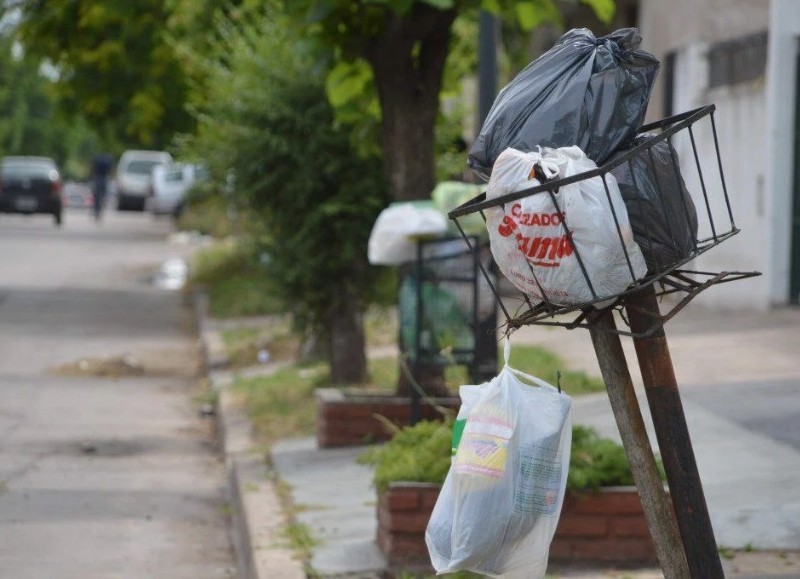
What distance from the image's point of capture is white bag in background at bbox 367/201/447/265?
27.9 feet

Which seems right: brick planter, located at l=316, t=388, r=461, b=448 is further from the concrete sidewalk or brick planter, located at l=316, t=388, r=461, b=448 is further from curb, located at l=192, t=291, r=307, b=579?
curb, located at l=192, t=291, r=307, b=579

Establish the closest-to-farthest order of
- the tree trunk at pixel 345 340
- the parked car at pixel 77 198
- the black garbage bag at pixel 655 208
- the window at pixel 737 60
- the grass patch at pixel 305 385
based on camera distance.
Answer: the black garbage bag at pixel 655 208 → the grass patch at pixel 305 385 → the tree trunk at pixel 345 340 → the window at pixel 737 60 → the parked car at pixel 77 198

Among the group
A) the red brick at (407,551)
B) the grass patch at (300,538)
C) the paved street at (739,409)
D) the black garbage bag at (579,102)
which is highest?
the black garbage bag at (579,102)

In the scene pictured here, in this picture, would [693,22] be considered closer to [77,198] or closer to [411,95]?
[411,95]

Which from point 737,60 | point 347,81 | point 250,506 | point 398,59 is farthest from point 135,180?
point 250,506

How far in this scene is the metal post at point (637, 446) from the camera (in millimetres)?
3586

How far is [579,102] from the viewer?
345cm

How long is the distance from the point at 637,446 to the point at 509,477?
322 millimetres

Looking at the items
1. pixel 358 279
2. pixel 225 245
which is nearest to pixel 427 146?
pixel 358 279

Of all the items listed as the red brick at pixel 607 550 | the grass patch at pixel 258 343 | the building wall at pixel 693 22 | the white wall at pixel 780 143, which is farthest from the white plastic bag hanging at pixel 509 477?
the building wall at pixel 693 22

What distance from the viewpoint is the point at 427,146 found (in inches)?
363

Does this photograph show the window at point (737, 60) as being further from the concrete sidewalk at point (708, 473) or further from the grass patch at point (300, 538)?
the grass patch at point (300, 538)

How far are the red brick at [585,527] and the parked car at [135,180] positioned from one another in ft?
161

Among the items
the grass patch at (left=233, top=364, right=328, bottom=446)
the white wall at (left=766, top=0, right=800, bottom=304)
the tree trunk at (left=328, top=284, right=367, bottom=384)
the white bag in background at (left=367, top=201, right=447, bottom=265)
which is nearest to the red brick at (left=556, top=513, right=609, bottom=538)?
the white bag in background at (left=367, top=201, right=447, bottom=265)
